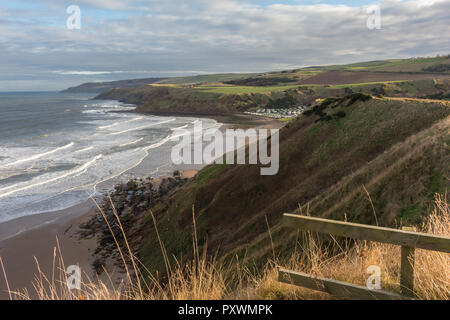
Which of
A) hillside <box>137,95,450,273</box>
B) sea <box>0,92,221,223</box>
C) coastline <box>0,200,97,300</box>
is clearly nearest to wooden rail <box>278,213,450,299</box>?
hillside <box>137,95,450,273</box>

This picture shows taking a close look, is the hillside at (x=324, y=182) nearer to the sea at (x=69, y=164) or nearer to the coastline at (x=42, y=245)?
the coastline at (x=42, y=245)

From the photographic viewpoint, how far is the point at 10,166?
Result: 44906mm

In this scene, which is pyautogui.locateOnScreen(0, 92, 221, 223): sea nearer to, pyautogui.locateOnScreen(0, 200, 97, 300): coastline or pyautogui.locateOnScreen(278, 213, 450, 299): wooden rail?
pyautogui.locateOnScreen(0, 200, 97, 300): coastline

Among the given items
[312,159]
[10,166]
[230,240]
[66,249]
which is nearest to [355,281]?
[230,240]

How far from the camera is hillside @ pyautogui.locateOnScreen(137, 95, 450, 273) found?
39.5ft

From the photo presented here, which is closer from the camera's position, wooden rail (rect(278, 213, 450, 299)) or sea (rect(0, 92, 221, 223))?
wooden rail (rect(278, 213, 450, 299))

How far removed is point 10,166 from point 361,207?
48.0 m

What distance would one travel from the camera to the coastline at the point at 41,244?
2083 centimetres

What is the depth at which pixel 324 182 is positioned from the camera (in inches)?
760

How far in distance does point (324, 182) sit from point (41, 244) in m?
21.2

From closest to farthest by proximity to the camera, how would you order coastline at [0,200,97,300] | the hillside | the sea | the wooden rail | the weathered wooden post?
1. the wooden rail
2. the weathered wooden post
3. the hillside
4. coastline at [0,200,97,300]
5. the sea

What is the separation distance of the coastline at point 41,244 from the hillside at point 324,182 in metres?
4.63

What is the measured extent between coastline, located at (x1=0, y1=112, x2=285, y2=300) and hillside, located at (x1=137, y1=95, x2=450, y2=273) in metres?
4.63
